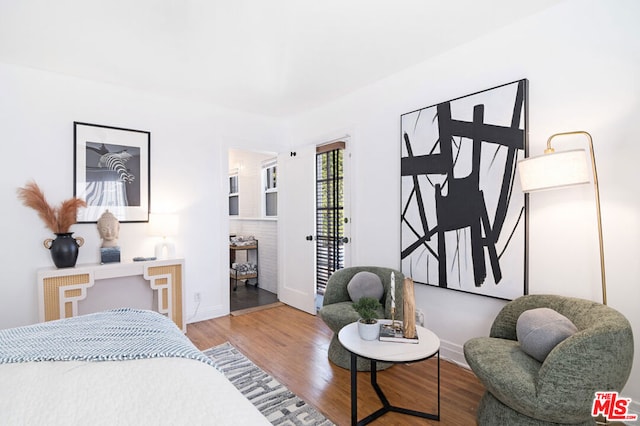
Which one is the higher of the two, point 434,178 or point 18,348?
point 434,178

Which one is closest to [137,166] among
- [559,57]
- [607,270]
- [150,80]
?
[150,80]

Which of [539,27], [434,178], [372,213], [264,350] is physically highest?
[539,27]

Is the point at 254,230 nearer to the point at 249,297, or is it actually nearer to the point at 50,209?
the point at 249,297

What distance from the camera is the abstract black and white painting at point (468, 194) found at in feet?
7.54

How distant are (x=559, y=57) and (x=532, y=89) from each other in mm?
229

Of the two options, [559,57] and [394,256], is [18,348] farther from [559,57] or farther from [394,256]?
[559,57]

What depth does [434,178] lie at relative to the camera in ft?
9.05

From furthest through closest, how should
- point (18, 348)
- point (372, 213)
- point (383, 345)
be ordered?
1. point (372, 213)
2. point (383, 345)
3. point (18, 348)

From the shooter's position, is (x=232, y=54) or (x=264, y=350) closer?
(x=232, y=54)

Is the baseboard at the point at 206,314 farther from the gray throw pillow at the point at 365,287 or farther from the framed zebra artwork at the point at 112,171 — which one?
the gray throw pillow at the point at 365,287

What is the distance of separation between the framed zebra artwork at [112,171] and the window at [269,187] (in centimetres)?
205

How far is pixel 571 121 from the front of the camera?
2.07 m

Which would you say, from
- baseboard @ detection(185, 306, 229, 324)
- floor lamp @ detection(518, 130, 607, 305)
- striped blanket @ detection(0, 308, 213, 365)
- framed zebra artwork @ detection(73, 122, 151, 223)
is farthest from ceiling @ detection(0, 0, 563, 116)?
baseboard @ detection(185, 306, 229, 324)

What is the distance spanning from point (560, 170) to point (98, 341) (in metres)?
2.48
